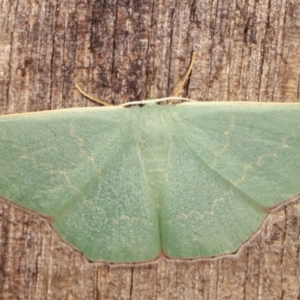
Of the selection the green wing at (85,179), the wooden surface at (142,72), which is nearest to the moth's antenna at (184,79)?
the wooden surface at (142,72)

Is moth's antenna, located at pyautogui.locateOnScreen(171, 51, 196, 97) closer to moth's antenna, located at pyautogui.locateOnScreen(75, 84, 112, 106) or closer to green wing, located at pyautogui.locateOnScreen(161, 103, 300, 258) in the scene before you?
green wing, located at pyautogui.locateOnScreen(161, 103, 300, 258)

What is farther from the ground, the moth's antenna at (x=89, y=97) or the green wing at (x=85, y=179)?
the moth's antenna at (x=89, y=97)

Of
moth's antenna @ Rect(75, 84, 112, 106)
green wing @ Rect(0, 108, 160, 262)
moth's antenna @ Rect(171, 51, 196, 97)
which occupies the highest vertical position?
moth's antenna @ Rect(171, 51, 196, 97)

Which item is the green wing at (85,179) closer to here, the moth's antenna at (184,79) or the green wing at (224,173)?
the green wing at (224,173)

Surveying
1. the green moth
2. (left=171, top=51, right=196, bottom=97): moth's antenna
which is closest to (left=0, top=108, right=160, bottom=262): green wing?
the green moth

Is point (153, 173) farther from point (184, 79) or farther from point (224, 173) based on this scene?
point (184, 79)

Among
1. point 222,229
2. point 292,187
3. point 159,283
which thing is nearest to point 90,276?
point 159,283

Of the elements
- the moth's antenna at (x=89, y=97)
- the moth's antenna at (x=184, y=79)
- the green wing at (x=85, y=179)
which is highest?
the moth's antenna at (x=184, y=79)
